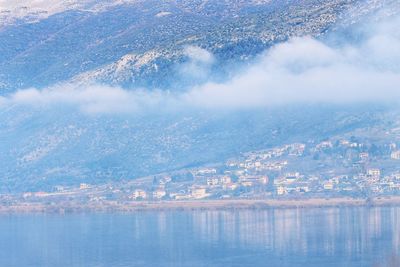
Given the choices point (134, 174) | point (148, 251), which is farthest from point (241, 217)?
point (134, 174)

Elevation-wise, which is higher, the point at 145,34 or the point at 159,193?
the point at 145,34

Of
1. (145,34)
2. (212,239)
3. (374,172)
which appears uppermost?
(145,34)

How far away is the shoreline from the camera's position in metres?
130

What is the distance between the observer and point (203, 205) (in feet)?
441

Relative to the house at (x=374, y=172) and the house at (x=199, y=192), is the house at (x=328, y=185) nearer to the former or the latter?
the house at (x=374, y=172)

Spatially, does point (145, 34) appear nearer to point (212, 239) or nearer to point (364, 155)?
point (364, 155)

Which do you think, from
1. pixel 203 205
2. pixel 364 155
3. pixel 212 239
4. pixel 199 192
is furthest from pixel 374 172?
pixel 212 239

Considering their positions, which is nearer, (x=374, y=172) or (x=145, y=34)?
(x=374, y=172)

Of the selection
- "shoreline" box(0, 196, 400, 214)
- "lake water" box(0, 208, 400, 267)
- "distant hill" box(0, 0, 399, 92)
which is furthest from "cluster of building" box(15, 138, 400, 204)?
"distant hill" box(0, 0, 399, 92)

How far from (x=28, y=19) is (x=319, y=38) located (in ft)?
153

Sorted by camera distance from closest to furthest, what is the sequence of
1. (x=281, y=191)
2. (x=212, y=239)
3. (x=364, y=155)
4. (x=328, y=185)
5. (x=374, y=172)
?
(x=212, y=239) < (x=328, y=185) < (x=281, y=191) < (x=374, y=172) < (x=364, y=155)

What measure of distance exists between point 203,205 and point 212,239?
1231 inches

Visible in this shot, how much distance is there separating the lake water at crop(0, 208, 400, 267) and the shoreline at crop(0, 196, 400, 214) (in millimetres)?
4332

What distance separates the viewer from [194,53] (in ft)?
554
